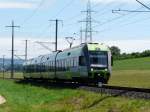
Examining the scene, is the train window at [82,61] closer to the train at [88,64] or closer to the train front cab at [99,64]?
the train at [88,64]

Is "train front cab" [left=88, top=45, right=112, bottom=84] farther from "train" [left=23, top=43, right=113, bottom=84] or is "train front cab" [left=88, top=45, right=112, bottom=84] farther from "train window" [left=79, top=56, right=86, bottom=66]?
"train window" [left=79, top=56, right=86, bottom=66]

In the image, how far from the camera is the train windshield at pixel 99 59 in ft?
146

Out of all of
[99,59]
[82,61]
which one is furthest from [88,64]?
[99,59]

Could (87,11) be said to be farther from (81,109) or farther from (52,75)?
(81,109)

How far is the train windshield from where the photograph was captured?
146 feet

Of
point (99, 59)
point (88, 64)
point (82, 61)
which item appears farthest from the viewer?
point (99, 59)

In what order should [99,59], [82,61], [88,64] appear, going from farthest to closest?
1. [99,59]
2. [82,61]
3. [88,64]

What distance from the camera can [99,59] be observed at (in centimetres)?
4494

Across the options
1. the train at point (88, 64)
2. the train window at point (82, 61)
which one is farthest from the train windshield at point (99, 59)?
the train window at point (82, 61)

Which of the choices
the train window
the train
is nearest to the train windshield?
the train

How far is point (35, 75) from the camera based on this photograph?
7500 centimetres

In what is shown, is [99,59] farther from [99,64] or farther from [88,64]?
[88,64]

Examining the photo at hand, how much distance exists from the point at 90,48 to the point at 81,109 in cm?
1586

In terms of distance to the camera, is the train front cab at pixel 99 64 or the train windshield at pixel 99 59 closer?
the train front cab at pixel 99 64
